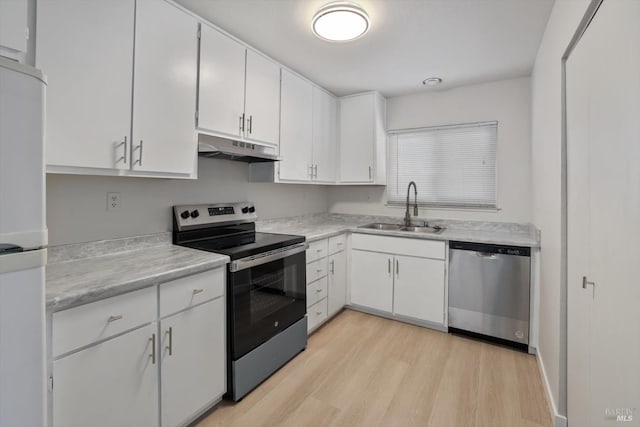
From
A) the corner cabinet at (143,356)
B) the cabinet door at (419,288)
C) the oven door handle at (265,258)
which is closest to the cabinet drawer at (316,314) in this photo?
A: the oven door handle at (265,258)

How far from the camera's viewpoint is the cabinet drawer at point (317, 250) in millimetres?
2604

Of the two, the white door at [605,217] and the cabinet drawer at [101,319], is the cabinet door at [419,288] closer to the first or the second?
the white door at [605,217]

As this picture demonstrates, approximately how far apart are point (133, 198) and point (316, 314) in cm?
172

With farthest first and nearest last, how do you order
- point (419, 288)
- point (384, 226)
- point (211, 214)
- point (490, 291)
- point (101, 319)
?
point (384, 226)
point (419, 288)
point (490, 291)
point (211, 214)
point (101, 319)

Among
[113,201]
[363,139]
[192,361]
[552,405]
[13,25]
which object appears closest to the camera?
[13,25]

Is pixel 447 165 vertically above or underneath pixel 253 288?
above

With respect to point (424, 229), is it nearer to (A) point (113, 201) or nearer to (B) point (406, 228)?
(B) point (406, 228)

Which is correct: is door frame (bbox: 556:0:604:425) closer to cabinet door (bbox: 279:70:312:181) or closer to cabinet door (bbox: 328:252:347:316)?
cabinet door (bbox: 328:252:347:316)

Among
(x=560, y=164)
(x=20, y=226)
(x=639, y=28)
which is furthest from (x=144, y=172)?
(x=560, y=164)

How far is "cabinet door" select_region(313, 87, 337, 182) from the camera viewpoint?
10.3 feet

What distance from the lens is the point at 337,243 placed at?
300cm

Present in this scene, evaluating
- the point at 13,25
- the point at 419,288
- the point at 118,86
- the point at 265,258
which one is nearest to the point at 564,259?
the point at 419,288

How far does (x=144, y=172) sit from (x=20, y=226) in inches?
35.6

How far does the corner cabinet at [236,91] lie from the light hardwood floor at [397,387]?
5.77 feet
